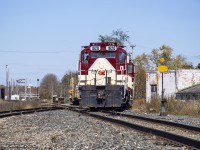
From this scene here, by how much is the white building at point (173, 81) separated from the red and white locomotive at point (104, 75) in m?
26.3

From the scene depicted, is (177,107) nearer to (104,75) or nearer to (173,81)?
(104,75)

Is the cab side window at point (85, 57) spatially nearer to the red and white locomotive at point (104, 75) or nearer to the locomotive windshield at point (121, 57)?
the red and white locomotive at point (104, 75)

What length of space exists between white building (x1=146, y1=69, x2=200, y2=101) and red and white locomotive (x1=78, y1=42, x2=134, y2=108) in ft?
86.4

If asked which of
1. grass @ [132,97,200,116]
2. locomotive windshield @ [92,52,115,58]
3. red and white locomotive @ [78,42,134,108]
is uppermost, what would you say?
locomotive windshield @ [92,52,115,58]

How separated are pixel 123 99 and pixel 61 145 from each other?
518 inches

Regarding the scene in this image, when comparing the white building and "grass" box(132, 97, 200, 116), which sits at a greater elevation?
the white building

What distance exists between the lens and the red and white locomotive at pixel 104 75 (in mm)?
20422

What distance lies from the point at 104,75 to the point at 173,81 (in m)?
→ 29.1

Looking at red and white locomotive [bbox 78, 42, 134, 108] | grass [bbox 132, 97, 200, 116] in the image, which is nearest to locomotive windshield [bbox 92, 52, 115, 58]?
red and white locomotive [bbox 78, 42, 134, 108]

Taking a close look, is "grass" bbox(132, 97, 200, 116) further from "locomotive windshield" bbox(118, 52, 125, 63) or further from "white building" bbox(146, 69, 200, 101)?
"white building" bbox(146, 69, 200, 101)

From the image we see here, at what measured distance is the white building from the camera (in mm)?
48719

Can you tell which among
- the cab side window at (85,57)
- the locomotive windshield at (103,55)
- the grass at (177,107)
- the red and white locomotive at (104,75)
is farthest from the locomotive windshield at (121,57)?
the grass at (177,107)

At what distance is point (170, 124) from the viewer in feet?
40.6

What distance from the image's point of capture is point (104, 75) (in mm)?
21672
